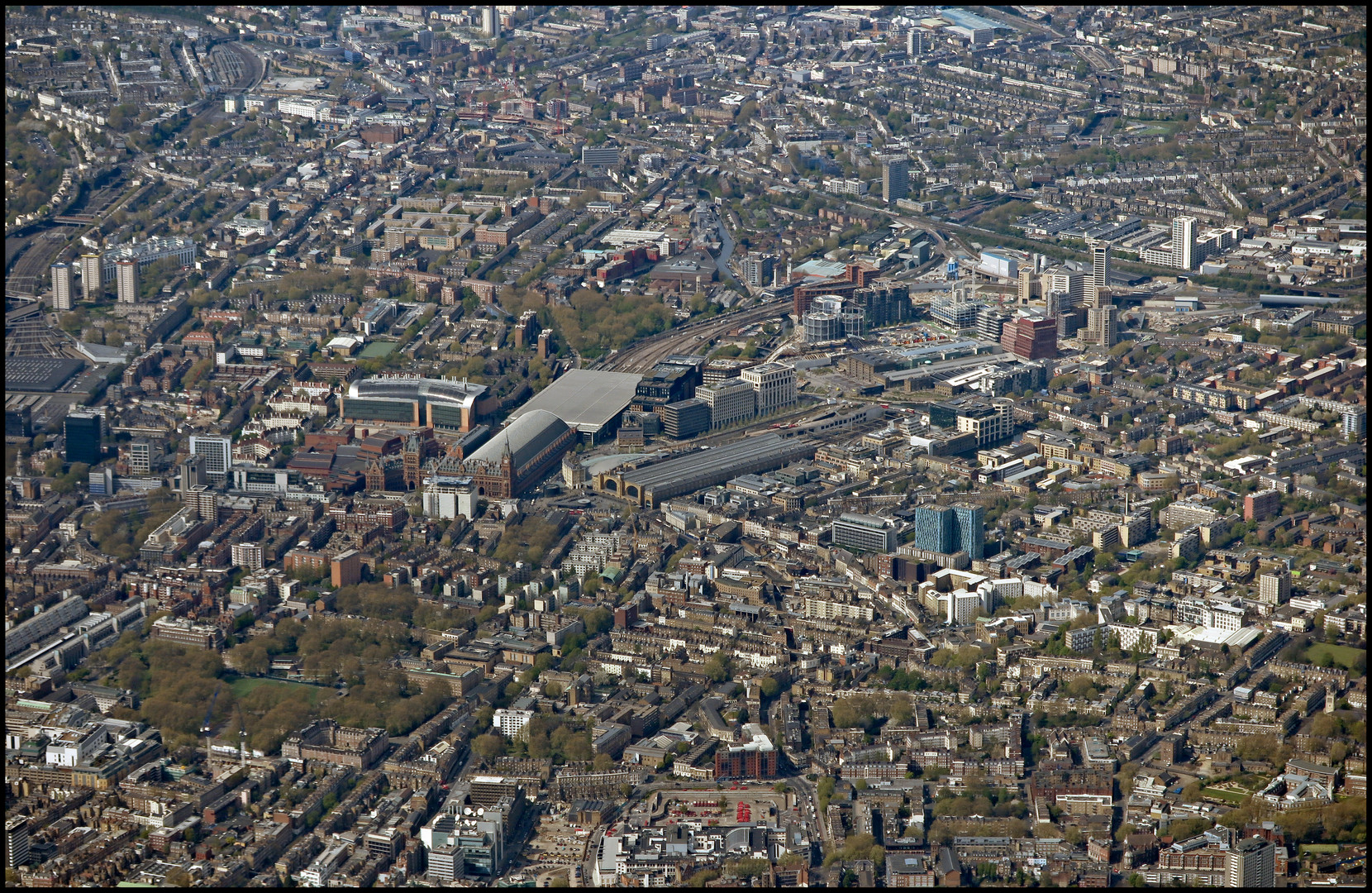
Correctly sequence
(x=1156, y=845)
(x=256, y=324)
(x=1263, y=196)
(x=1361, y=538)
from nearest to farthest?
(x=1156, y=845) < (x=1361, y=538) < (x=256, y=324) < (x=1263, y=196)

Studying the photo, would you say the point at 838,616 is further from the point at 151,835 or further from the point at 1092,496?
the point at 151,835

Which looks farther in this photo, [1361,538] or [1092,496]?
[1092,496]

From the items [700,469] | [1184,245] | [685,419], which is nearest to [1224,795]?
[700,469]

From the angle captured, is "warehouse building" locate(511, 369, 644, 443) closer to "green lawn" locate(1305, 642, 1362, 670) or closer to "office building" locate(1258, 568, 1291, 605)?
"office building" locate(1258, 568, 1291, 605)

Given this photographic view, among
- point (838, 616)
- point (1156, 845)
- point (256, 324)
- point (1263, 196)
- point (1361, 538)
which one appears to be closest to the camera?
point (1156, 845)

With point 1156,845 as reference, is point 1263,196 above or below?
above

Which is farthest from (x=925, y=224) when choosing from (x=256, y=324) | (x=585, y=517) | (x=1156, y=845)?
(x=1156, y=845)
